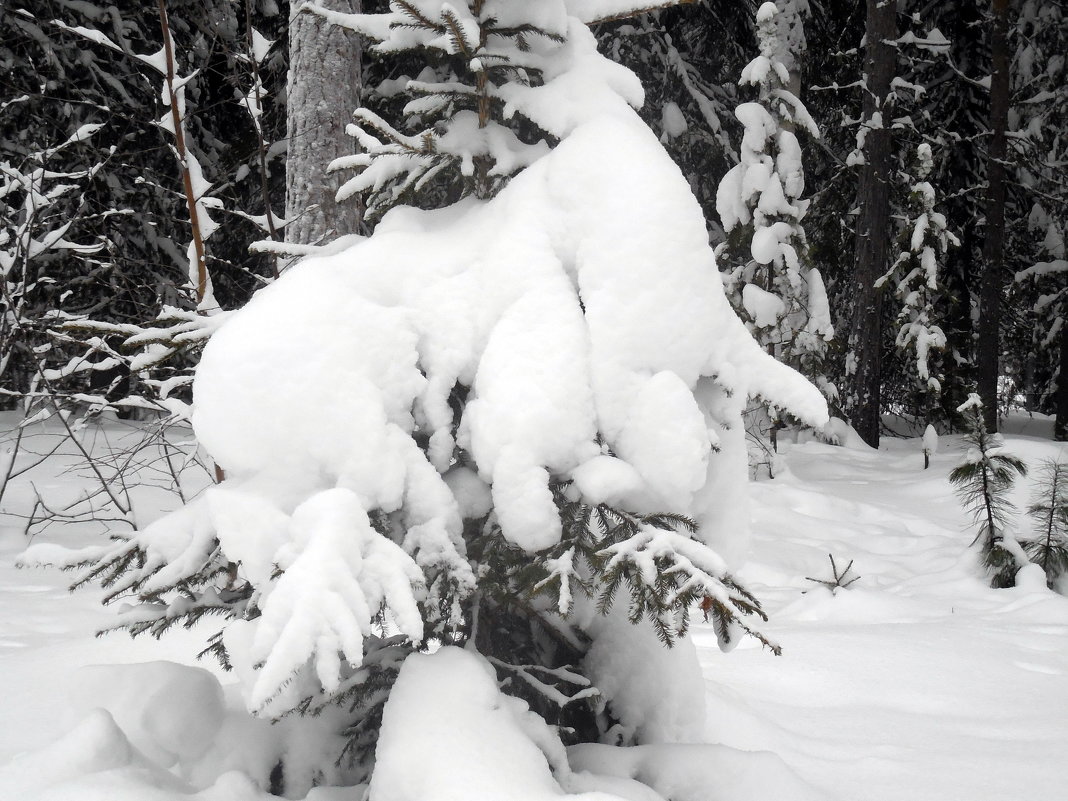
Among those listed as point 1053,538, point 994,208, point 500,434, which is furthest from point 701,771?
point 994,208

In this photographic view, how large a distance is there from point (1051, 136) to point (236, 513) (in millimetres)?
15844

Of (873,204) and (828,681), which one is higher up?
(873,204)

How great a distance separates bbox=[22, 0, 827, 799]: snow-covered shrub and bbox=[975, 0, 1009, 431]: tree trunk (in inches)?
411

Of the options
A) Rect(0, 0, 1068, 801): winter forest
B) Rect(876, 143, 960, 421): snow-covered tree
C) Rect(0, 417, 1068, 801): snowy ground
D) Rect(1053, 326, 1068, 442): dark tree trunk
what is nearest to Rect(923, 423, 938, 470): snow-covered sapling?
Rect(876, 143, 960, 421): snow-covered tree

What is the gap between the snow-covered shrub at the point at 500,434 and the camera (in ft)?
5.50

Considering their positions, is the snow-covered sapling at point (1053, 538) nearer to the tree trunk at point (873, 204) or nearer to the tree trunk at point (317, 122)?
the tree trunk at point (317, 122)

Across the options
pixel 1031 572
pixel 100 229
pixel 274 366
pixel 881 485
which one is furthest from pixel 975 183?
pixel 274 366

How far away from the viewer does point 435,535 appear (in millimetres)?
1783

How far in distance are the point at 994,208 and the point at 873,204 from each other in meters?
2.30

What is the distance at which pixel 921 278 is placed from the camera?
1014cm

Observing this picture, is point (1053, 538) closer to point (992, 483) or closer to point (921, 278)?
point (992, 483)

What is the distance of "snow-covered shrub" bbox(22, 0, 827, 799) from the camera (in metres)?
1.68

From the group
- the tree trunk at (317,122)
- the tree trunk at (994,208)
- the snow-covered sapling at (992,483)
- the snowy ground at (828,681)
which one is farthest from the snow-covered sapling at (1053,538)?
the tree trunk at (994,208)

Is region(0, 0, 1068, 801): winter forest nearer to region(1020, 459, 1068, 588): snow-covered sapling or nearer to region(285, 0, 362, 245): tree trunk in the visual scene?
region(285, 0, 362, 245): tree trunk
